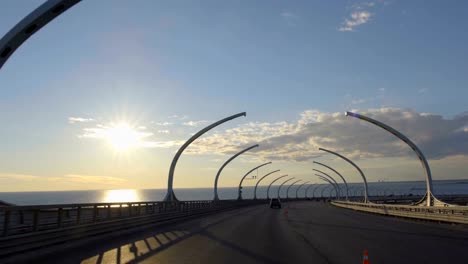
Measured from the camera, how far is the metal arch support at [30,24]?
37.6 feet

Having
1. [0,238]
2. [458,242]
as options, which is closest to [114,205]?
[0,238]

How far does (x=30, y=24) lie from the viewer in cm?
1180

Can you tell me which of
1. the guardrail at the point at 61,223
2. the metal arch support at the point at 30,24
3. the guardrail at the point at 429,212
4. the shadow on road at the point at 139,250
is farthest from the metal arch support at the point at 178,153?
the metal arch support at the point at 30,24

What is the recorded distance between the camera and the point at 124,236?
767 inches

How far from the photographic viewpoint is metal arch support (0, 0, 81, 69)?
11.5 metres

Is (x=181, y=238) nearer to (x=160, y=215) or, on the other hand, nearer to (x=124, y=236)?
(x=124, y=236)

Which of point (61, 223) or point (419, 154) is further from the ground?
point (419, 154)

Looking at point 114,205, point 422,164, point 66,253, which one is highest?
point 422,164

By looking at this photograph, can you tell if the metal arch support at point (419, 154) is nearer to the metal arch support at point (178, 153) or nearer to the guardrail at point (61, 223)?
the metal arch support at point (178, 153)

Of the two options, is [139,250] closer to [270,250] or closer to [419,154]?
[270,250]

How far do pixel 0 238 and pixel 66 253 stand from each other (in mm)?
2025

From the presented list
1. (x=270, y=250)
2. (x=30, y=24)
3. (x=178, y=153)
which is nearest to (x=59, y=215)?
(x=30, y=24)

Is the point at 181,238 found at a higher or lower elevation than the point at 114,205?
lower

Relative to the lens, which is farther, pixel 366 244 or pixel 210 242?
pixel 210 242
